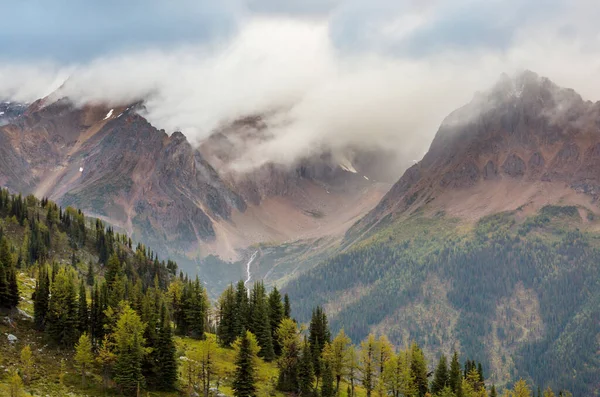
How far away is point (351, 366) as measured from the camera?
15112cm

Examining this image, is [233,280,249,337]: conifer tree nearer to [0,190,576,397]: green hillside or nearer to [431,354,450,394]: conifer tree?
[0,190,576,397]: green hillside

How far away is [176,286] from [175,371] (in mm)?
68142

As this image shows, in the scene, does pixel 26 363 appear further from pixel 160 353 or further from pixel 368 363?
pixel 368 363

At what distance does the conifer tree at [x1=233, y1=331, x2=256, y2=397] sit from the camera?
122188mm

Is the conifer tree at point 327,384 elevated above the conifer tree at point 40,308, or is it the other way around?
the conifer tree at point 40,308

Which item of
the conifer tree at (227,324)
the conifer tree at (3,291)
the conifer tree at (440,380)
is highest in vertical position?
the conifer tree at (3,291)

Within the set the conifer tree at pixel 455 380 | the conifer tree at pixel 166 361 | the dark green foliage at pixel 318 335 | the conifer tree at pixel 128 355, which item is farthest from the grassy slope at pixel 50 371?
the conifer tree at pixel 455 380

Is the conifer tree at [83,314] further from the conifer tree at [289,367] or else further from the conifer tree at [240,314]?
the conifer tree at [289,367]

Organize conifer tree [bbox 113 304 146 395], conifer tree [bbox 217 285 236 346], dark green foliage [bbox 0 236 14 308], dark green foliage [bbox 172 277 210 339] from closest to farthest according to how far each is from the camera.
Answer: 1. conifer tree [bbox 113 304 146 395]
2. dark green foliage [bbox 0 236 14 308]
3. conifer tree [bbox 217 285 236 346]
4. dark green foliage [bbox 172 277 210 339]

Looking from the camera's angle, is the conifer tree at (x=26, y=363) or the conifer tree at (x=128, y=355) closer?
the conifer tree at (x=26, y=363)

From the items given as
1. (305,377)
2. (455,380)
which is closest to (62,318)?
(305,377)

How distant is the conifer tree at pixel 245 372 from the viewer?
401 ft

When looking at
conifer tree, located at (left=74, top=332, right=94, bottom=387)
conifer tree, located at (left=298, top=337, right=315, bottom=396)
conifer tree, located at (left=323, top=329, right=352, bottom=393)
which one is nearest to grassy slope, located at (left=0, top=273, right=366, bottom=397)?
conifer tree, located at (left=74, top=332, right=94, bottom=387)

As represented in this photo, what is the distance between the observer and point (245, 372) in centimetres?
12331
